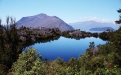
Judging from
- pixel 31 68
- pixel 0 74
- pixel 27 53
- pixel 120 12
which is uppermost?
pixel 120 12

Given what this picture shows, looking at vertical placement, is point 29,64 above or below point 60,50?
above

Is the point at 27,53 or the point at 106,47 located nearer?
the point at 27,53

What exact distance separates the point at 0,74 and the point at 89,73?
8.77 meters

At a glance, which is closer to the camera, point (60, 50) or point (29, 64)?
point (29, 64)

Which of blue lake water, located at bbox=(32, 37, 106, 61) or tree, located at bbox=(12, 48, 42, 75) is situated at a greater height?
tree, located at bbox=(12, 48, 42, 75)

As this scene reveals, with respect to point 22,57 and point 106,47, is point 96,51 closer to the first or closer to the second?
point 106,47

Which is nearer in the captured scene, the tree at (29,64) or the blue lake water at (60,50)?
the tree at (29,64)

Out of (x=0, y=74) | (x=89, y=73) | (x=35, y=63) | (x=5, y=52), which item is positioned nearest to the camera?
(x=35, y=63)

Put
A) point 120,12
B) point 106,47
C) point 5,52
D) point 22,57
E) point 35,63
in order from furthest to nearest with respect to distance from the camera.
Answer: point 106,47
point 5,52
point 120,12
point 22,57
point 35,63

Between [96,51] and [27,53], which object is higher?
[27,53]

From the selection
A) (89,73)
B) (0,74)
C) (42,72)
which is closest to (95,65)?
(89,73)

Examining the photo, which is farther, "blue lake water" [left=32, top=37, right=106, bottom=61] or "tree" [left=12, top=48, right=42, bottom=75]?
"blue lake water" [left=32, top=37, right=106, bottom=61]

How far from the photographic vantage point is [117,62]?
23.5m

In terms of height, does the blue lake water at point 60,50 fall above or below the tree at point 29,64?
below
